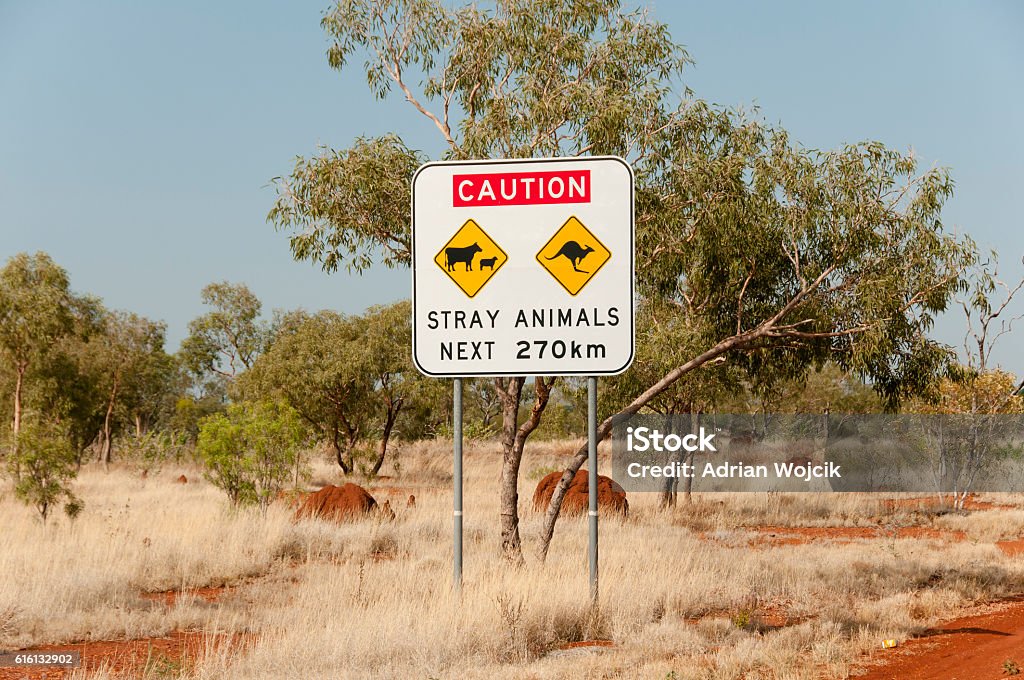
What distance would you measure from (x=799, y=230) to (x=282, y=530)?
909 cm

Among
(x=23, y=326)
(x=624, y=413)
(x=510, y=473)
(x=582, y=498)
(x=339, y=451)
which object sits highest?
(x=23, y=326)

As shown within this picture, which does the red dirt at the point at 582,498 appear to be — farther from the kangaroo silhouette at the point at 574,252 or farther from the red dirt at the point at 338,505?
the kangaroo silhouette at the point at 574,252

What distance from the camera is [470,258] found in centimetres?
927

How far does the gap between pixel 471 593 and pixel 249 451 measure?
434 inches

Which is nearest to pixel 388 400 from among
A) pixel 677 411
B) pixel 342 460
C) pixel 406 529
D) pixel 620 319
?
pixel 342 460

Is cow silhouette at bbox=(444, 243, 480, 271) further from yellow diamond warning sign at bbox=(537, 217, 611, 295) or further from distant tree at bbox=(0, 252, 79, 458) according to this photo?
distant tree at bbox=(0, 252, 79, 458)

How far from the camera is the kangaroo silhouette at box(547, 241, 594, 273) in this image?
9.05 m

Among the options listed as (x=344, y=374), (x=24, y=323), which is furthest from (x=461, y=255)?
(x=24, y=323)

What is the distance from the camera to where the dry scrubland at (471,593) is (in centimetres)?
747

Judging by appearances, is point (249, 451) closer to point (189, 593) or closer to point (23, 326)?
point (189, 593)

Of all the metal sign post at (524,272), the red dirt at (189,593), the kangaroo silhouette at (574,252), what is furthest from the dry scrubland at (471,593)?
the kangaroo silhouette at (574,252)

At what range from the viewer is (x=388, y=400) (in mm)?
33594

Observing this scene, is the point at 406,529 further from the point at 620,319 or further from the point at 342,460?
the point at 342,460

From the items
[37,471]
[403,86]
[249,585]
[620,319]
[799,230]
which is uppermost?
[403,86]
